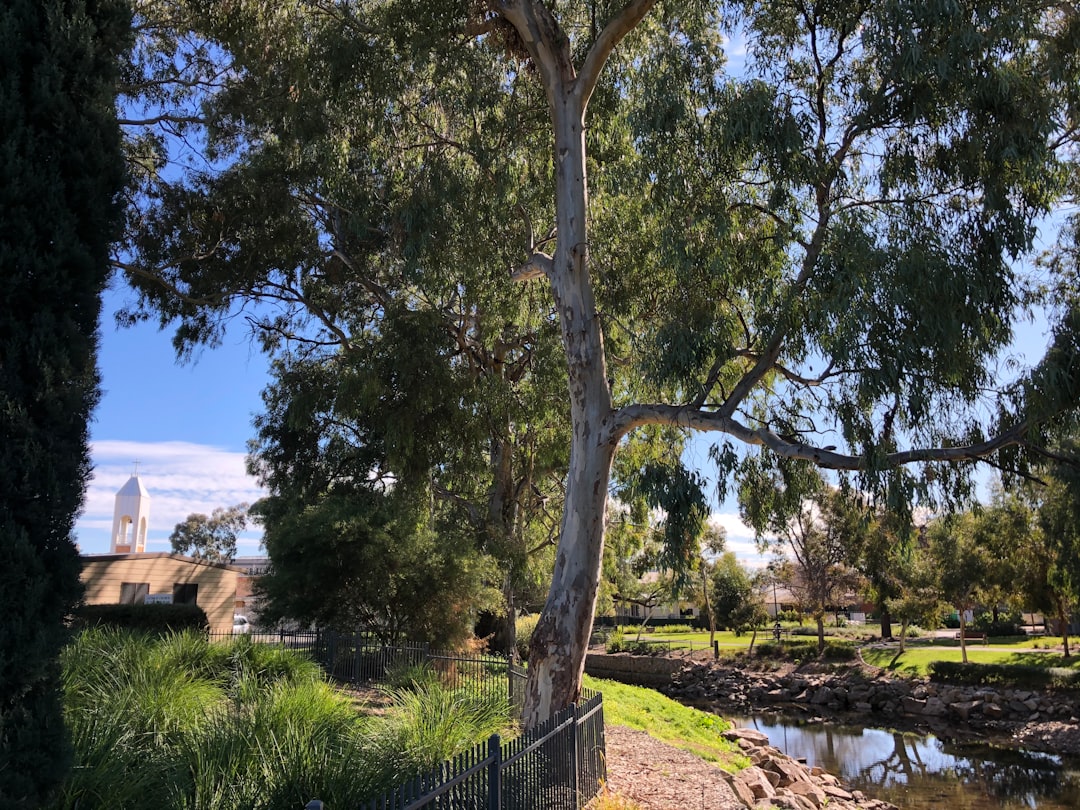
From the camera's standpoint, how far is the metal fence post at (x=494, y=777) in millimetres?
5273

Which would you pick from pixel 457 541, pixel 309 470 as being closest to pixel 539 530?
pixel 457 541

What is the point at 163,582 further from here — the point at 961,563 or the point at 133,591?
the point at 961,563

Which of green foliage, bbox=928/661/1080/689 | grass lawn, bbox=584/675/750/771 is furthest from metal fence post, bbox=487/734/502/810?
green foliage, bbox=928/661/1080/689

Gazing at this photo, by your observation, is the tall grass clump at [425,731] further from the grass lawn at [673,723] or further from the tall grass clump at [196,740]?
the grass lawn at [673,723]

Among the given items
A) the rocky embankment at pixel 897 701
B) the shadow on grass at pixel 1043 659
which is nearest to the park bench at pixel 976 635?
the shadow on grass at pixel 1043 659

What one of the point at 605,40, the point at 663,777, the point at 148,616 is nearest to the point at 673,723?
the point at 663,777

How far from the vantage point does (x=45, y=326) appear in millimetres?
5023

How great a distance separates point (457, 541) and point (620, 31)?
11.5 meters

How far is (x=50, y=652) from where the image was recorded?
4754 millimetres

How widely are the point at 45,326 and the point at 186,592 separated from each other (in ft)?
89.0

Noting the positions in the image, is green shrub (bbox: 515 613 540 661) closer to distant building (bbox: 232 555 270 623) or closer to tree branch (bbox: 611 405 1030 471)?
distant building (bbox: 232 555 270 623)

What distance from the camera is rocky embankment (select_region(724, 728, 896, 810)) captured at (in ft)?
35.1

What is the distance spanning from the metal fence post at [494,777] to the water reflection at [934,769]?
12959mm

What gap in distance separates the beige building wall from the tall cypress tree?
20.1 m
